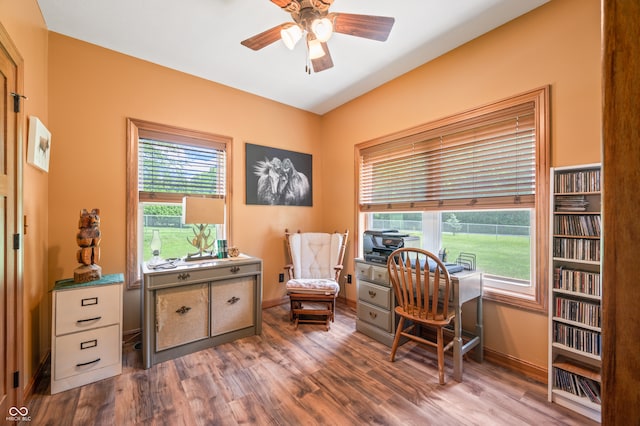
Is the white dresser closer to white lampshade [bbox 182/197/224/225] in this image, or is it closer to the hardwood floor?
the hardwood floor

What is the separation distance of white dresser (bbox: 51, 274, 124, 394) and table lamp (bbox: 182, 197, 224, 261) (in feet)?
2.39

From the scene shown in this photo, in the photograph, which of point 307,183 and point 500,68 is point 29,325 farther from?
point 500,68

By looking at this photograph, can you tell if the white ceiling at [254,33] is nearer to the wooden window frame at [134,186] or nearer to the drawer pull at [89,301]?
the wooden window frame at [134,186]

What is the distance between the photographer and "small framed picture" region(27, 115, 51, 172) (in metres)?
1.76

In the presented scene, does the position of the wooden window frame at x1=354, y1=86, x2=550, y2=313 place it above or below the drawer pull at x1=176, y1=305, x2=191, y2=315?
above

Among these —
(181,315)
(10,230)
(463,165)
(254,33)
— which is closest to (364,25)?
(254,33)

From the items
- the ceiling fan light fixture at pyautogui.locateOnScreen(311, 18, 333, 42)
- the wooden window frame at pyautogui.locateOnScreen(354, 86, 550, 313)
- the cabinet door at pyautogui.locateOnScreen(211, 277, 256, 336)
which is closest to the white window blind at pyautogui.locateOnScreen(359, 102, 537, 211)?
the wooden window frame at pyautogui.locateOnScreen(354, 86, 550, 313)

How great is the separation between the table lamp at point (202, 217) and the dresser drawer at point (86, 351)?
0.85m

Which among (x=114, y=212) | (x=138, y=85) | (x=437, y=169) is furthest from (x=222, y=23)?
(x=437, y=169)

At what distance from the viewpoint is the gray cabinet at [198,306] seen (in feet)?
7.21

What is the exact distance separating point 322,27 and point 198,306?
95.2 inches

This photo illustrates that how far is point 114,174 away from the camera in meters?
2.54

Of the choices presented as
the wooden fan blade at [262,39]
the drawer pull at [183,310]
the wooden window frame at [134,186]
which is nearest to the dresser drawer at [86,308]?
the drawer pull at [183,310]

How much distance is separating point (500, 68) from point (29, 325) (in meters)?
4.02
